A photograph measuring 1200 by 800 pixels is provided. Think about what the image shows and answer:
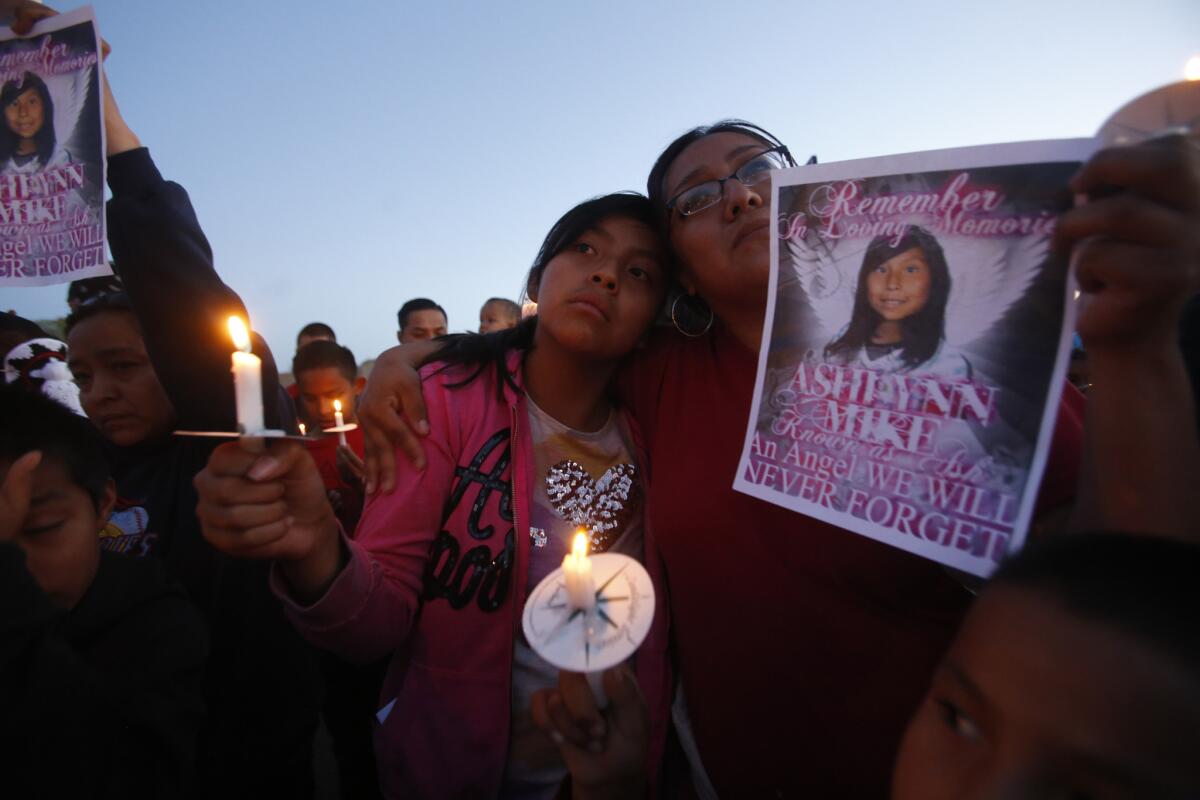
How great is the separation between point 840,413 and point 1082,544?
41 cm

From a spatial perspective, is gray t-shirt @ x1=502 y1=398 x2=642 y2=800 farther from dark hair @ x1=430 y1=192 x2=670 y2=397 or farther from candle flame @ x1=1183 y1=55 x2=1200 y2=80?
candle flame @ x1=1183 y1=55 x2=1200 y2=80

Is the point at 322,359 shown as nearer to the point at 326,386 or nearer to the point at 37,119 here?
the point at 326,386

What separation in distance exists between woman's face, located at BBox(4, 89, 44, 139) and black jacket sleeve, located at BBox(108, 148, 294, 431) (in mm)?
410

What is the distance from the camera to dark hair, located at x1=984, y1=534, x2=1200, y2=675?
65cm

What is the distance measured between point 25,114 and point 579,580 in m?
2.52

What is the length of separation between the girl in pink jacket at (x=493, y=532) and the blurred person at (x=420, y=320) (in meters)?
4.98

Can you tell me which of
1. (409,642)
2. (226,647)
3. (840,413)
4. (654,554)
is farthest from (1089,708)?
(226,647)

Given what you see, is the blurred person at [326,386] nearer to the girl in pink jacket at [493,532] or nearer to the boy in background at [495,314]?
the boy in background at [495,314]

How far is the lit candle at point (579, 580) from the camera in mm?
730

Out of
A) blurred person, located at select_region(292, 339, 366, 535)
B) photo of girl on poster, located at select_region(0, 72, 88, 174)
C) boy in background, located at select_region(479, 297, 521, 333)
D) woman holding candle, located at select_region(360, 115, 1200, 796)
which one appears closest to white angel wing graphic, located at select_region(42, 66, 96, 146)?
photo of girl on poster, located at select_region(0, 72, 88, 174)

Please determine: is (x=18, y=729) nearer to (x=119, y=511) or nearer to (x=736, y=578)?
(x=119, y=511)

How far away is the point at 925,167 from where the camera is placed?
965mm

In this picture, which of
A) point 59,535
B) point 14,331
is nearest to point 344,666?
point 59,535

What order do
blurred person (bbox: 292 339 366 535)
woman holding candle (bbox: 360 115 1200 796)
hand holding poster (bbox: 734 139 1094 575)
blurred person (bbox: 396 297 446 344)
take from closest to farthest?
hand holding poster (bbox: 734 139 1094 575) → woman holding candle (bbox: 360 115 1200 796) → blurred person (bbox: 292 339 366 535) → blurred person (bbox: 396 297 446 344)
